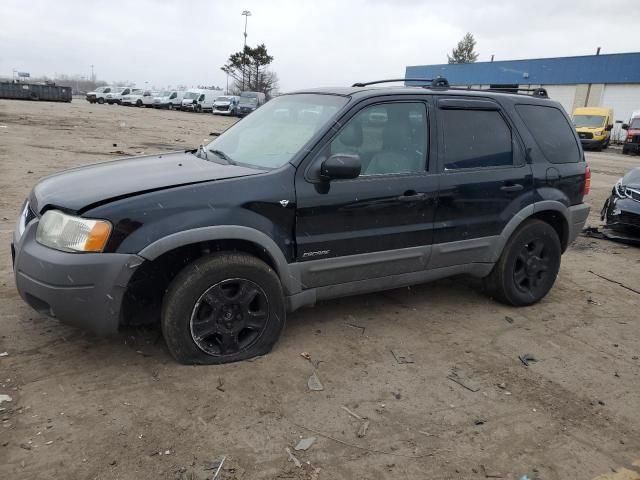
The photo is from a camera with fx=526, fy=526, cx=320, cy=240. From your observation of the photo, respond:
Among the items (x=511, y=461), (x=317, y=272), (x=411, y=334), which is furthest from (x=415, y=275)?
(x=511, y=461)

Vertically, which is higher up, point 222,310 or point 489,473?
point 222,310

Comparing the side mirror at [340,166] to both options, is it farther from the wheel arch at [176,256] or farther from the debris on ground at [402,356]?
the debris on ground at [402,356]

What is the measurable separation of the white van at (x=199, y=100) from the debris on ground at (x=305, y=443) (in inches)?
1719

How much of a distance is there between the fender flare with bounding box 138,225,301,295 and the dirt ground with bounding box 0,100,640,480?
0.54 meters

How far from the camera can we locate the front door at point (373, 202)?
11.7ft

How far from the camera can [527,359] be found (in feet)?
12.5

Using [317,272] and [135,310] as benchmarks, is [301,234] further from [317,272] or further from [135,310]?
[135,310]

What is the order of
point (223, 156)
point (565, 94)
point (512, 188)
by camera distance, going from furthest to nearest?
point (565, 94)
point (512, 188)
point (223, 156)

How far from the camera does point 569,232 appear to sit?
16.2ft

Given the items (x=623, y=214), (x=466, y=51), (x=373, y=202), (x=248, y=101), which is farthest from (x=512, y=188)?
(x=466, y=51)

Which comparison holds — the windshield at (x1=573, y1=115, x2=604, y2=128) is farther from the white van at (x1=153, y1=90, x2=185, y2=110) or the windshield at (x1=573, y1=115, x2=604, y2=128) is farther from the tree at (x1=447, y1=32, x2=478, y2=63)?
the tree at (x1=447, y1=32, x2=478, y2=63)

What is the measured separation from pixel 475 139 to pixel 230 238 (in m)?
2.26

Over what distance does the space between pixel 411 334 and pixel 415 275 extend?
460mm

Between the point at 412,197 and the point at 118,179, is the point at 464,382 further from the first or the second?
the point at 118,179
